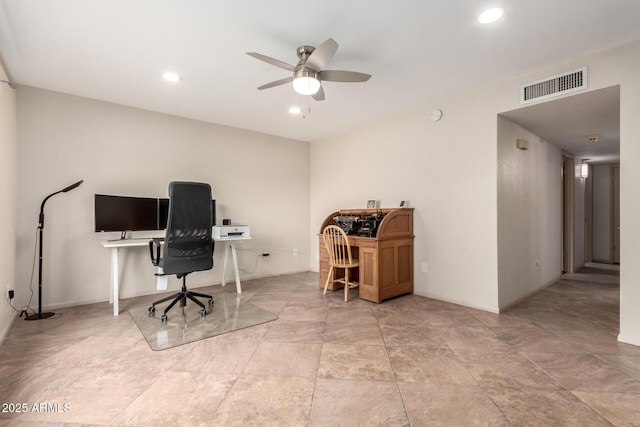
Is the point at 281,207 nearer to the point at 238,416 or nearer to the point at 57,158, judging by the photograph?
the point at 57,158

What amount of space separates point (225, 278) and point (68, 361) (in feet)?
8.03

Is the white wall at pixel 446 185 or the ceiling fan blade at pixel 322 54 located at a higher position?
the ceiling fan blade at pixel 322 54

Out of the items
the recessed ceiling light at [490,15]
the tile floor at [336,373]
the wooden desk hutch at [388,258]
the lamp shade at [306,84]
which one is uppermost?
the recessed ceiling light at [490,15]

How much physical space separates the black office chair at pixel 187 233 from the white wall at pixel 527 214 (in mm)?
3216

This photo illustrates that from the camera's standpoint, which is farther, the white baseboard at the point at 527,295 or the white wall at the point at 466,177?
the white baseboard at the point at 527,295

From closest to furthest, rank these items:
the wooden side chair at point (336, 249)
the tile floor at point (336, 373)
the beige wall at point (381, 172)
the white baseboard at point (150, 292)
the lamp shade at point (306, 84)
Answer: the tile floor at point (336, 373) → the lamp shade at point (306, 84) → the beige wall at point (381, 172) → the white baseboard at point (150, 292) → the wooden side chair at point (336, 249)

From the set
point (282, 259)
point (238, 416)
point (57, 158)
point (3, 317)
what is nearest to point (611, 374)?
point (238, 416)

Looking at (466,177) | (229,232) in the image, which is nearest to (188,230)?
(229,232)

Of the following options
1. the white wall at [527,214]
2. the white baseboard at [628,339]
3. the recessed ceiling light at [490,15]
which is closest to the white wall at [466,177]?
the white baseboard at [628,339]

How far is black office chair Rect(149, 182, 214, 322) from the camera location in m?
2.95

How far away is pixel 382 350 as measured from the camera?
91.6 inches

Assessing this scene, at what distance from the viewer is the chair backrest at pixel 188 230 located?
9.69ft

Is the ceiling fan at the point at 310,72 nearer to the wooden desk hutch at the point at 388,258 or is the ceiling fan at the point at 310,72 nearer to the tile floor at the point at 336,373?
the wooden desk hutch at the point at 388,258

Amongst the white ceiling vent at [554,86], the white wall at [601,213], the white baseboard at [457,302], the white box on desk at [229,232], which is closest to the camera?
the white ceiling vent at [554,86]
